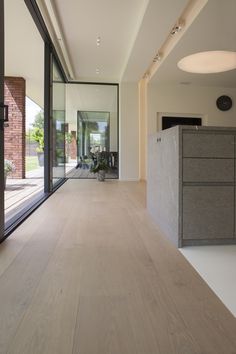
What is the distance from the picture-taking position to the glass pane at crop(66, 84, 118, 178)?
918 cm

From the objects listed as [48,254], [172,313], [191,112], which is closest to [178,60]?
[191,112]

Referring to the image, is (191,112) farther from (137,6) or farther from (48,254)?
(48,254)

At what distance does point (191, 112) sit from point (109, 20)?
391 cm

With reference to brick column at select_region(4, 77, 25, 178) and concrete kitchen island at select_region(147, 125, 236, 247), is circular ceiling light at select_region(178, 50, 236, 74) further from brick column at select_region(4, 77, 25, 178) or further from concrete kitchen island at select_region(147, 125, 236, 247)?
brick column at select_region(4, 77, 25, 178)

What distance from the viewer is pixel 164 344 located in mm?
1278

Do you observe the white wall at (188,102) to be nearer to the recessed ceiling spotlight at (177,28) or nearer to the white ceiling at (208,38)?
the white ceiling at (208,38)

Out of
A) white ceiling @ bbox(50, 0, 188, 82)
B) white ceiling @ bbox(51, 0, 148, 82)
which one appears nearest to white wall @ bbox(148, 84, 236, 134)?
white ceiling @ bbox(50, 0, 188, 82)

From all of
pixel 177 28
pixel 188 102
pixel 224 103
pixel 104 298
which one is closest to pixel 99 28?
pixel 177 28

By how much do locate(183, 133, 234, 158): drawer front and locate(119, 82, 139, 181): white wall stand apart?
6016 millimetres

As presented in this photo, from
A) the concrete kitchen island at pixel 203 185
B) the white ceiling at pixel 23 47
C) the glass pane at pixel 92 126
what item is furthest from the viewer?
the glass pane at pixel 92 126

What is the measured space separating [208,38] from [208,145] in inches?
122

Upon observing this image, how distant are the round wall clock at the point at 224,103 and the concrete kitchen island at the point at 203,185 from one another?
233 inches

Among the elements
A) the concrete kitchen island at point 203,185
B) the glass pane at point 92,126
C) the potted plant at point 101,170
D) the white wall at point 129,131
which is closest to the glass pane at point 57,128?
the potted plant at point 101,170

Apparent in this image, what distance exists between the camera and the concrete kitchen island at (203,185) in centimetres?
261
